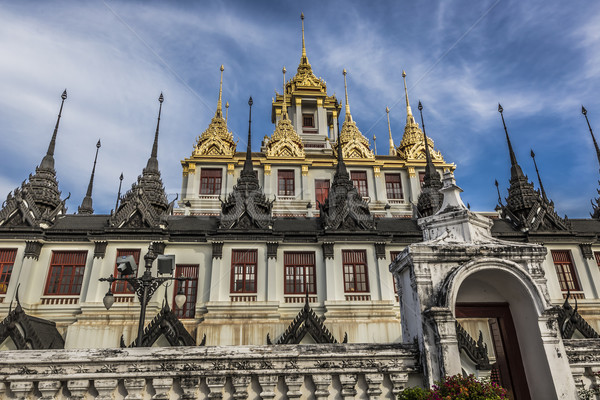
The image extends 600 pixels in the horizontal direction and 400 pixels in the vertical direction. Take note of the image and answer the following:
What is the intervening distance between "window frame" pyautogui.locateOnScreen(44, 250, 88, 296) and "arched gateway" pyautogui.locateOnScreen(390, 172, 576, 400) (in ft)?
54.2

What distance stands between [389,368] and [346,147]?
1213 inches

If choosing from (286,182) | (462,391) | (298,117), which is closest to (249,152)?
(286,182)

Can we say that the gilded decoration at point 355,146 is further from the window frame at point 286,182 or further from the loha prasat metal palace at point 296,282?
the window frame at point 286,182

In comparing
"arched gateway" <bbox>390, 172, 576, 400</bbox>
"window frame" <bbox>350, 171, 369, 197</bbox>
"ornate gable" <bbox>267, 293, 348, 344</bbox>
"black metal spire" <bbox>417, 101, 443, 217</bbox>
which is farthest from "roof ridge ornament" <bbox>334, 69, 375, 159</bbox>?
"arched gateway" <bbox>390, 172, 576, 400</bbox>

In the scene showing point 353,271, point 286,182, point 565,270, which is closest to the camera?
point 353,271

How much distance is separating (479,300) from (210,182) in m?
28.1

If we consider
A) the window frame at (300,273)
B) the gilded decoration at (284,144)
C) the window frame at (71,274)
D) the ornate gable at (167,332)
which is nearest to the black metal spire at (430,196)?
the window frame at (300,273)

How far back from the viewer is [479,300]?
7383 mm

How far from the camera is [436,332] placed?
6.03 metres

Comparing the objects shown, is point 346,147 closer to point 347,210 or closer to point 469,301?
point 347,210

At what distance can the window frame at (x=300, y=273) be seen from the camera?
19.0m

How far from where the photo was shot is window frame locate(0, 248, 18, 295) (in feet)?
59.1

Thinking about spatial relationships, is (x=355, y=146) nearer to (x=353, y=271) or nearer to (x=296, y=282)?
(x=353, y=271)

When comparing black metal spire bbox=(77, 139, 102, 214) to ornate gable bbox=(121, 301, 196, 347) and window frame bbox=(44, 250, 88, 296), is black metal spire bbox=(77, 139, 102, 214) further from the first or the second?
ornate gable bbox=(121, 301, 196, 347)
